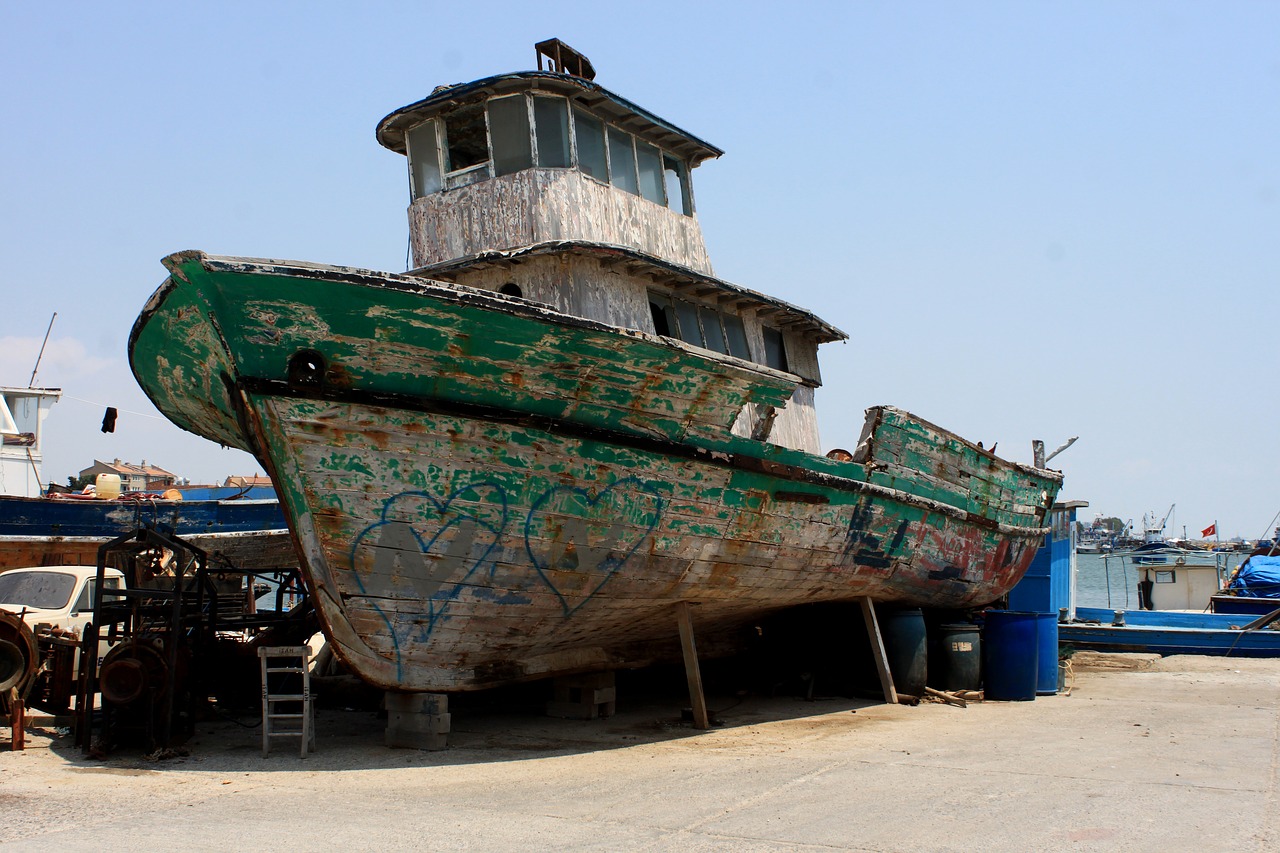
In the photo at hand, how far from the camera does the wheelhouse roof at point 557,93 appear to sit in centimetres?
922

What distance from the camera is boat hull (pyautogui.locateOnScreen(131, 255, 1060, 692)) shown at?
6.33 m

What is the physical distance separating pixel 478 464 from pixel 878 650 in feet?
16.6

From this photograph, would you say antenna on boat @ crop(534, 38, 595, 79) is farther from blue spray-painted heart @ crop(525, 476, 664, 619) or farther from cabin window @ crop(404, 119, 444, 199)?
blue spray-painted heart @ crop(525, 476, 664, 619)

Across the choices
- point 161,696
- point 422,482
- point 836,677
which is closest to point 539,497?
point 422,482

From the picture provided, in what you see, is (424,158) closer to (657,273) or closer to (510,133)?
(510,133)

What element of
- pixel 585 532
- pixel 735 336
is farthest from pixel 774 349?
pixel 585 532

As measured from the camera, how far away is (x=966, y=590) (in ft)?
39.4

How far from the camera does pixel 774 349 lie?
1091 cm

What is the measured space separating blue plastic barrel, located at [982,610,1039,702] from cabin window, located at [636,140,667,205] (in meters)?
5.33

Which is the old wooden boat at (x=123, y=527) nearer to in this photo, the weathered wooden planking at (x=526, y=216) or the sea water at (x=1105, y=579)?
the weathered wooden planking at (x=526, y=216)

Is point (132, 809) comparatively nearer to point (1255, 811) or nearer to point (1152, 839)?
point (1152, 839)

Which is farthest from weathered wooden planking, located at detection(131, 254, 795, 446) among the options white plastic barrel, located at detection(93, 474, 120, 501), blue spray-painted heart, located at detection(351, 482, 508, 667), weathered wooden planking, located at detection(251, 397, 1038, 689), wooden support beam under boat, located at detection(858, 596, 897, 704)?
white plastic barrel, located at detection(93, 474, 120, 501)

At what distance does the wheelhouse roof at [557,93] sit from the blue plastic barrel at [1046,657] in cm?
602

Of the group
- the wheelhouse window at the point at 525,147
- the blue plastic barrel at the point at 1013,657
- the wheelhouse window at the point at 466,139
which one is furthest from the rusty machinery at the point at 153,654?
the blue plastic barrel at the point at 1013,657
